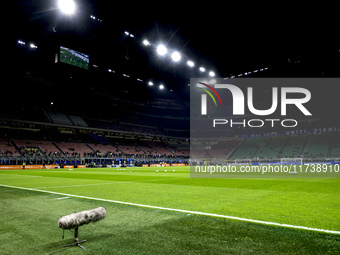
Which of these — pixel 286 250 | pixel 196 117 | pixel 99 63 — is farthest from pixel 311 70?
pixel 196 117

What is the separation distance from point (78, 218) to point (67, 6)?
61.4ft

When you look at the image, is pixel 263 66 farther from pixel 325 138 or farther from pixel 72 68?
pixel 325 138

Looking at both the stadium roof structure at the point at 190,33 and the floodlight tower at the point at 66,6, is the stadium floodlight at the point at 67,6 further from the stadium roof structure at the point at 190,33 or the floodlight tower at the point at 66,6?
the stadium roof structure at the point at 190,33

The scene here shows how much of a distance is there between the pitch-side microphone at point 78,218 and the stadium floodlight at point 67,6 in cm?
1825

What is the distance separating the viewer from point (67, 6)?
17.2 meters

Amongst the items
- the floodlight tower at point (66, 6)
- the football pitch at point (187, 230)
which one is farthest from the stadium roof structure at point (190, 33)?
the football pitch at point (187, 230)

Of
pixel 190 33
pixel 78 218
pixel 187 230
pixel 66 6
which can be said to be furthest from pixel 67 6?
pixel 187 230

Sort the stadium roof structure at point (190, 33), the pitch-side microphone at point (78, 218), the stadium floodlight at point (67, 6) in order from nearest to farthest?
1. the pitch-side microphone at point (78, 218)
2. the stadium floodlight at point (67, 6)
3. the stadium roof structure at point (190, 33)

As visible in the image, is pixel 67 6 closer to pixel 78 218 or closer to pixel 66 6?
pixel 66 6

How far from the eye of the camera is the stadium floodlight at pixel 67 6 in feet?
55.6

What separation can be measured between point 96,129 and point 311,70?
4760 cm

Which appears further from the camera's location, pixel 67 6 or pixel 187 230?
pixel 67 6

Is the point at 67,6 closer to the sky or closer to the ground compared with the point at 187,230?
closer to the sky

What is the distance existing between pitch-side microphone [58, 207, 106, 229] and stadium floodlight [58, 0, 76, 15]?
1825cm
